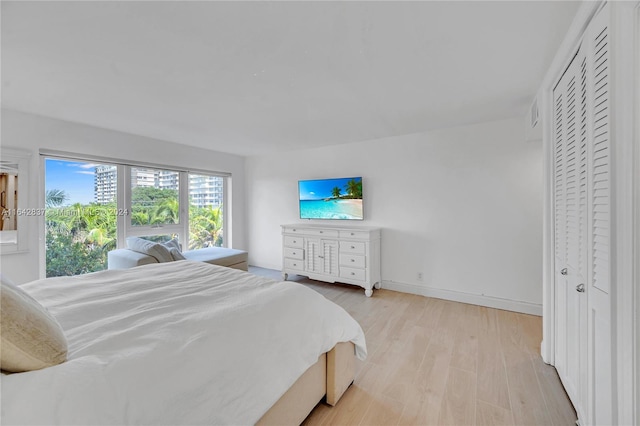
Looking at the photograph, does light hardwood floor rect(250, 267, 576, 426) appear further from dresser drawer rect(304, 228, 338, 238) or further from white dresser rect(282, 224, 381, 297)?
dresser drawer rect(304, 228, 338, 238)

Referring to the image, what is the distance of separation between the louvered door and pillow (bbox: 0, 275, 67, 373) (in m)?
2.06

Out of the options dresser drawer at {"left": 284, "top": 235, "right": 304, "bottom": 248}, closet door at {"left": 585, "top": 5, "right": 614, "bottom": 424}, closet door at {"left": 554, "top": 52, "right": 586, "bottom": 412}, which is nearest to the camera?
closet door at {"left": 585, "top": 5, "right": 614, "bottom": 424}

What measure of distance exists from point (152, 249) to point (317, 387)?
8.78 feet

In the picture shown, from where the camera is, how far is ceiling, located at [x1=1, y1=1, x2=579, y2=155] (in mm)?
1364

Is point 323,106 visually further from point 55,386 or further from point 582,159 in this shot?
point 55,386

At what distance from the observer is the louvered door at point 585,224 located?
109cm

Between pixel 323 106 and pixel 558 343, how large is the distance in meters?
2.75

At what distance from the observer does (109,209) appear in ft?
11.6

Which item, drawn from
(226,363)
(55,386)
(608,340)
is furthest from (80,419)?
(608,340)

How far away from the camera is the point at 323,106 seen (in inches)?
104

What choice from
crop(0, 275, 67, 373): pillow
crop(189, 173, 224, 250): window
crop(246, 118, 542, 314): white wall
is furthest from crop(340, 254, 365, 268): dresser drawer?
crop(0, 275, 67, 373): pillow

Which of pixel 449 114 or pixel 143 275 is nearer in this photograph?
pixel 143 275

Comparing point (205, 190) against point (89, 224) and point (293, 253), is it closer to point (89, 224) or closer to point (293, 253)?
point (89, 224)

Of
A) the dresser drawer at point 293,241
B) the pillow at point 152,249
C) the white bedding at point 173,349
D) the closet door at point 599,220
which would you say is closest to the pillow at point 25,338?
the white bedding at point 173,349
